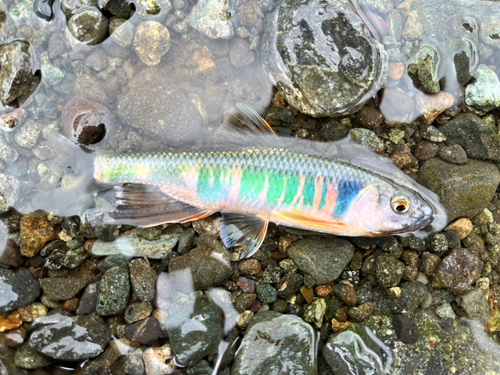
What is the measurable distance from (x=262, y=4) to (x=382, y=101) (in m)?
2.03

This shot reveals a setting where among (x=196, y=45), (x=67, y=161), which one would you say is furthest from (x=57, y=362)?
(x=196, y=45)

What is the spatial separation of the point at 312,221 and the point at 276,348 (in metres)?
1.50

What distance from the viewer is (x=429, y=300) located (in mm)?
4191

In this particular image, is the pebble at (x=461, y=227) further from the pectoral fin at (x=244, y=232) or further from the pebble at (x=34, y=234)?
the pebble at (x=34, y=234)

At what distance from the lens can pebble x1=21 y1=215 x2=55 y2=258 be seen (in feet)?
13.5

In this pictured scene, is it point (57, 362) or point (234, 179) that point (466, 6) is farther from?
point (57, 362)

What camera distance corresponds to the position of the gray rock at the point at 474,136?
14.0 ft

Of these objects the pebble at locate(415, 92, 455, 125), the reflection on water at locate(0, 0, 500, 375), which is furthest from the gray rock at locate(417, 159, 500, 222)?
the pebble at locate(415, 92, 455, 125)

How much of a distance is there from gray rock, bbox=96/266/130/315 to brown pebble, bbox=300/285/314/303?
218 cm

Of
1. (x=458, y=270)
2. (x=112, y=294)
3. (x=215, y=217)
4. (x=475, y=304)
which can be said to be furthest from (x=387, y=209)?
(x=112, y=294)

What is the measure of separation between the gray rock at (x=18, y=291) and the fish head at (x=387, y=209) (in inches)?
158

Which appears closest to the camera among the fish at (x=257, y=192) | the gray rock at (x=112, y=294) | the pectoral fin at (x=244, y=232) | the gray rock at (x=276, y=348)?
the gray rock at (x=276, y=348)

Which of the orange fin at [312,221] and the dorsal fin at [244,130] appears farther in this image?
the dorsal fin at [244,130]

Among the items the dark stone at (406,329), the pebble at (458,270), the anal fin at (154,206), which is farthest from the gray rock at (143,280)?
the pebble at (458,270)
